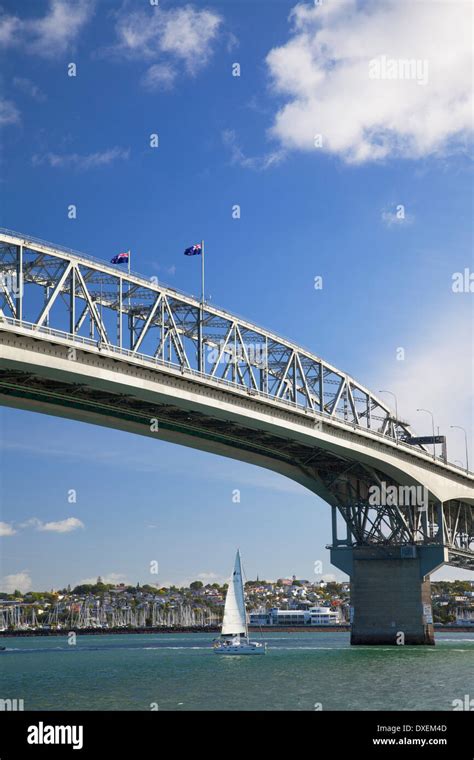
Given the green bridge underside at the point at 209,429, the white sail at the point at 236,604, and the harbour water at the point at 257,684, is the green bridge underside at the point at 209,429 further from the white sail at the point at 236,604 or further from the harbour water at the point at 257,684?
the harbour water at the point at 257,684

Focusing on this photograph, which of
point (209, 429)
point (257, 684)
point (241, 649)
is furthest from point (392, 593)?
point (257, 684)

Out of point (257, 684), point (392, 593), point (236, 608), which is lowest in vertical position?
point (257, 684)

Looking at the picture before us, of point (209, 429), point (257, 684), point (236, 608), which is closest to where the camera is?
point (257, 684)

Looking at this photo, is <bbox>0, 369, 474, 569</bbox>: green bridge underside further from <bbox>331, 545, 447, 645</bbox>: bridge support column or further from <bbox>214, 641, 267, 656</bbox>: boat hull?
<bbox>214, 641, 267, 656</bbox>: boat hull

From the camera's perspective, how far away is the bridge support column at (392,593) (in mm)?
87312

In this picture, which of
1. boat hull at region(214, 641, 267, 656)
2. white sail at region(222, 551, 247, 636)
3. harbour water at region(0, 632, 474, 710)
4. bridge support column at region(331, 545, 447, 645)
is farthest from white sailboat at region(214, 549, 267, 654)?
harbour water at region(0, 632, 474, 710)

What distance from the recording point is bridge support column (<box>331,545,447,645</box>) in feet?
286

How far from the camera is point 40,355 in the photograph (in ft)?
171

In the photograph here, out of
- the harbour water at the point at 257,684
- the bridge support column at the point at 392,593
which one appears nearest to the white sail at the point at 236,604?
the bridge support column at the point at 392,593

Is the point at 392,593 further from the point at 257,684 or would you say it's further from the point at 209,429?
the point at 257,684

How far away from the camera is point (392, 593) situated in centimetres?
8806
